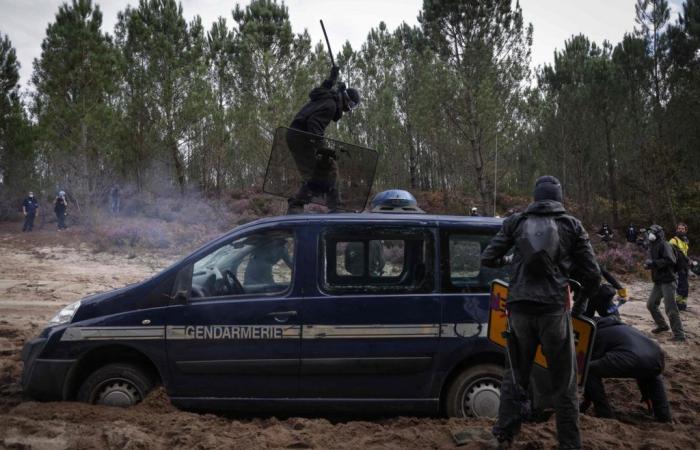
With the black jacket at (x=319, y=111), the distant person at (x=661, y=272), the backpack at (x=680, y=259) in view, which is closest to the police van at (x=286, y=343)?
the black jacket at (x=319, y=111)

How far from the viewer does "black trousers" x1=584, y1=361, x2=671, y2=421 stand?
4715mm

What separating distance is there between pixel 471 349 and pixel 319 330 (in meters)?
1.25

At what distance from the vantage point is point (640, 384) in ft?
16.0

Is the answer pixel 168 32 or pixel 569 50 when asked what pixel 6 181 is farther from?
pixel 569 50

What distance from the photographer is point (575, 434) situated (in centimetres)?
352

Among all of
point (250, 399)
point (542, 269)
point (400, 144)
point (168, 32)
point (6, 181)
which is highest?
point (168, 32)

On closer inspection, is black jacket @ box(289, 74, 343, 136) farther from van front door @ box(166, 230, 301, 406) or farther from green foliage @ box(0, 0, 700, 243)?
green foliage @ box(0, 0, 700, 243)

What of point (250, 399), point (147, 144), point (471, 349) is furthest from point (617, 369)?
point (147, 144)

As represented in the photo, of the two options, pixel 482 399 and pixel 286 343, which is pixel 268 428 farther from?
pixel 482 399

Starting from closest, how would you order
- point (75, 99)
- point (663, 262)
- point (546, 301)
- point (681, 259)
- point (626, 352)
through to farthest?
point (546, 301)
point (626, 352)
point (663, 262)
point (681, 259)
point (75, 99)

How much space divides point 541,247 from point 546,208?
0.29 metres

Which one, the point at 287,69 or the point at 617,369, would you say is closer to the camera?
the point at 617,369

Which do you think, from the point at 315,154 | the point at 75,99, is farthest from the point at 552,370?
the point at 75,99

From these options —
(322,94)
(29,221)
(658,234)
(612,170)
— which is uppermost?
(612,170)
